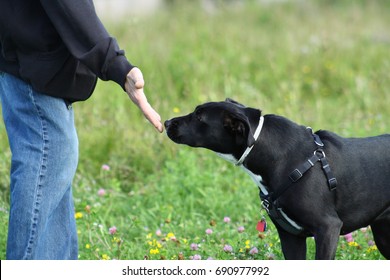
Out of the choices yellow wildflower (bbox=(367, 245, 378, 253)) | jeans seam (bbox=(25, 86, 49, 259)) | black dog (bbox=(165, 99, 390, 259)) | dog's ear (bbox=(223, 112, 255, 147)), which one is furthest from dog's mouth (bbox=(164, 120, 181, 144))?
yellow wildflower (bbox=(367, 245, 378, 253))

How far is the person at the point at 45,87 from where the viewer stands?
3207 mm

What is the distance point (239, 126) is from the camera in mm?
3523

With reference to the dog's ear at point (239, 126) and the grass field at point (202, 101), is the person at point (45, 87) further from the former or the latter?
the grass field at point (202, 101)

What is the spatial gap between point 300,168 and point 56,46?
1.24m

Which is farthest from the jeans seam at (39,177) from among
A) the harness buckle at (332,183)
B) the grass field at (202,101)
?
the harness buckle at (332,183)

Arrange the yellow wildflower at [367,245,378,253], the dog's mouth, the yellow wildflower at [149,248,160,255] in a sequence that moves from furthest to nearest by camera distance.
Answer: the yellow wildflower at [367,245,378,253]
the yellow wildflower at [149,248,160,255]
the dog's mouth

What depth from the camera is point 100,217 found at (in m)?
4.79

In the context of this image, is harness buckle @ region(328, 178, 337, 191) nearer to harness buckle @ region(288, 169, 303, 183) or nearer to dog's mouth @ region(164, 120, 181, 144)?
harness buckle @ region(288, 169, 303, 183)

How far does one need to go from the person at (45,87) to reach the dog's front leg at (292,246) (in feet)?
2.82

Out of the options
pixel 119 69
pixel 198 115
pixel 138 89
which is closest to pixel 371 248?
pixel 198 115

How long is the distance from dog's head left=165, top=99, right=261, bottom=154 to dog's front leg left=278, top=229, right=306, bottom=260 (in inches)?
19.6

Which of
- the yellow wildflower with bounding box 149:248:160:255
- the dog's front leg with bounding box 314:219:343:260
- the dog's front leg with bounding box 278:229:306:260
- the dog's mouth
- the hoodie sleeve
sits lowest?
the yellow wildflower with bounding box 149:248:160:255

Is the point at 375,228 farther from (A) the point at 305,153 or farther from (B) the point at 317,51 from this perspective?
(B) the point at 317,51

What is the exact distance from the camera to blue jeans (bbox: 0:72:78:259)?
11.0ft
